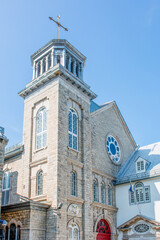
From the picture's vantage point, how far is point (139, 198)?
26156mm

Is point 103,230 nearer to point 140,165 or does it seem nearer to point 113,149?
point 140,165

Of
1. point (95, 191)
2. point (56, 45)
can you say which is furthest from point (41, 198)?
point (56, 45)

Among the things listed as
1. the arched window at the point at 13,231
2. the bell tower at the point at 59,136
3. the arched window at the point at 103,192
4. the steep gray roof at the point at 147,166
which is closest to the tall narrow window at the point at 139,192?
the steep gray roof at the point at 147,166

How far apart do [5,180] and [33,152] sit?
462cm

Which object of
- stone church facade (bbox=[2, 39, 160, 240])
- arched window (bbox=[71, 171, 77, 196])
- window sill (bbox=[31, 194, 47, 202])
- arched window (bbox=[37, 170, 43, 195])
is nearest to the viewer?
stone church facade (bbox=[2, 39, 160, 240])

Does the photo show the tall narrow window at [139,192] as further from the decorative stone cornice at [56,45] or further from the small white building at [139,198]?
the decorative stone cornice at [56,45]

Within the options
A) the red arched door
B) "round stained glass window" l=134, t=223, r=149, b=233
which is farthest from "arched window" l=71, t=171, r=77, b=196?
"round stained glass window" l=134, t=223, r=149, b=233

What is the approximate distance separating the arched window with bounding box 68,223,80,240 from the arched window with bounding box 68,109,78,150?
6.14 m

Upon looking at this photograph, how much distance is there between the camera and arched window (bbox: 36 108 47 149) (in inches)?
939

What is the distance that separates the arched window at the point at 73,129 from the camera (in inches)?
949

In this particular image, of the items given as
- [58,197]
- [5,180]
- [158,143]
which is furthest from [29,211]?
[158,143]

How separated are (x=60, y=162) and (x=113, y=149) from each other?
31.8 ft

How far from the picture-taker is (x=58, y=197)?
797 inches

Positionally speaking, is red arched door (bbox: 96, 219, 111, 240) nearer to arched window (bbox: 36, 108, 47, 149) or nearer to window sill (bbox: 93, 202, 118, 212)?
window sill (bbox: 93, 202, 118, 212)
